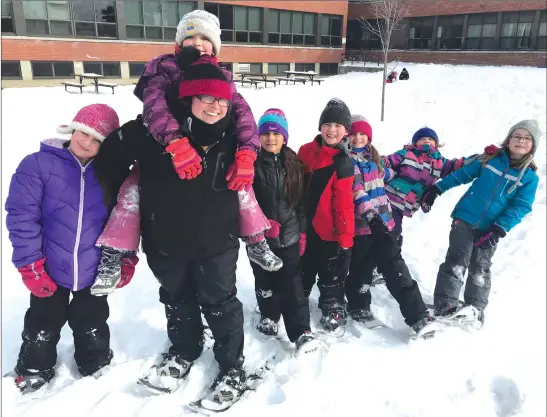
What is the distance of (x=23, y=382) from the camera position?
2.77 meters

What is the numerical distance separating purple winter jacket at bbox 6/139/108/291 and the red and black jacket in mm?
1620

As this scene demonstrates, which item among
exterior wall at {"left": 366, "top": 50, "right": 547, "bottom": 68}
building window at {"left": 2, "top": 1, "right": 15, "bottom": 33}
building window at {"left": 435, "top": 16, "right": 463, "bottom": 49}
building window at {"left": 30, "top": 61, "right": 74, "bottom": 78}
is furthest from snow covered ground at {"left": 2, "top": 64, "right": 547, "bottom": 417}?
building window at {"left": 435, "top": 16, "right": 463, "bottom": 49}

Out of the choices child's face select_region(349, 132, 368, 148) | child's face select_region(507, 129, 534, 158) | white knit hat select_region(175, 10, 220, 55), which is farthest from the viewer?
child's face select_region(349, 132, 368, 148)

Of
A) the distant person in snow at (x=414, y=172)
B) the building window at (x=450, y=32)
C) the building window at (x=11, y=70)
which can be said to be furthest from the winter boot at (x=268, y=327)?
the building window at (x=450, y=32)

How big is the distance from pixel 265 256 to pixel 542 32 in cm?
2984

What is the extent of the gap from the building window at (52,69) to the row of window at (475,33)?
21.3 m

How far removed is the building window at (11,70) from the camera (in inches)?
673

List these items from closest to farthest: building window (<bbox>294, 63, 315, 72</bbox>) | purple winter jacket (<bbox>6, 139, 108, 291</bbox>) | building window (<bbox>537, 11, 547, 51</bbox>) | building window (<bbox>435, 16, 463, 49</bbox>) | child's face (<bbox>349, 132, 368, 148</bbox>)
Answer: purple winter jacket (<bbox>6, 139, 108, 291</bbox>) < child's face (<bbox>349, 132, 368, 148</bbox>) < building window (<bbox>537, 11, 547, 51</bbox>) < building window (<bbox>294, 63, 315, 72</bbox>) < building window (<bbox>435, 16, 463, 49</bbox>)

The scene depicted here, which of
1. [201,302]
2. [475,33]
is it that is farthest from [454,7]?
[201,302]

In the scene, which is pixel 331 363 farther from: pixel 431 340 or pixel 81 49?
pixel 81 49

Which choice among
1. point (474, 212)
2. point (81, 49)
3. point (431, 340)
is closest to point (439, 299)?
point (431, 340)

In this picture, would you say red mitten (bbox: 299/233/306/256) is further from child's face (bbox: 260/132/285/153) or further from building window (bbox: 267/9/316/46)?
building window (bbox: 267/9/316/46)

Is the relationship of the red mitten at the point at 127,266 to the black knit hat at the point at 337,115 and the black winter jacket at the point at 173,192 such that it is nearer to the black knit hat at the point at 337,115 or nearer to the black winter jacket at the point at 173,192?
the black winter jacket at the point at 173,192

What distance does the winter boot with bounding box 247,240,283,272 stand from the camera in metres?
2.87
